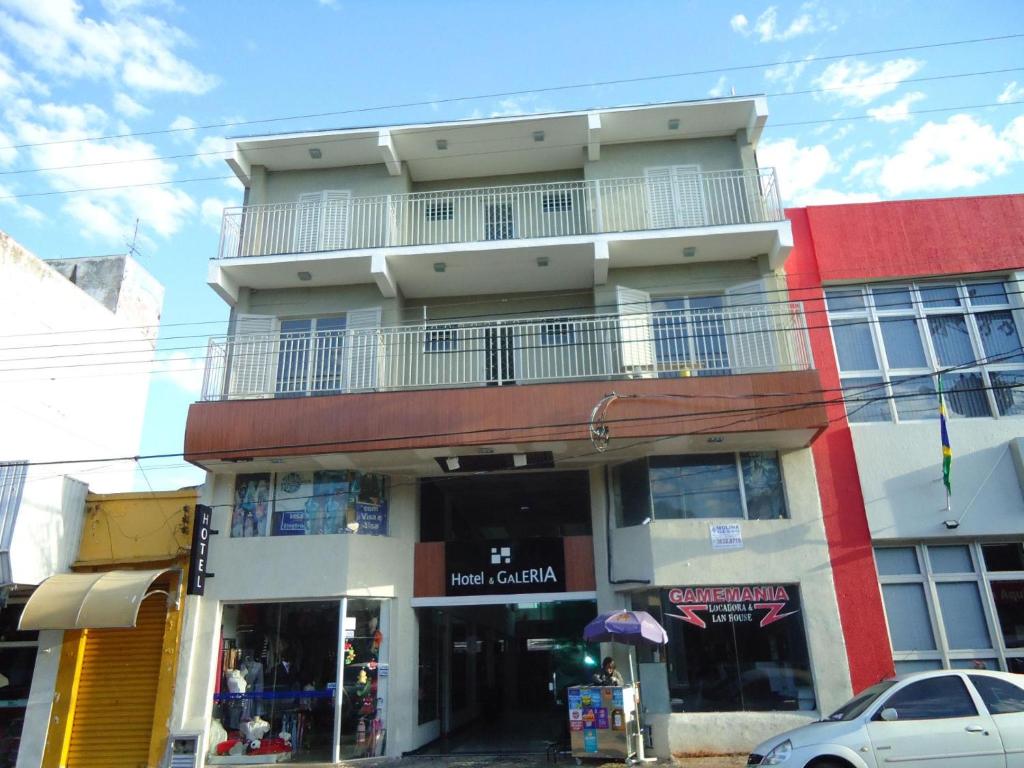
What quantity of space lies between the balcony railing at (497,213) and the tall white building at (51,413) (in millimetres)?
4951

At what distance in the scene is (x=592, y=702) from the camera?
1132 centimetres

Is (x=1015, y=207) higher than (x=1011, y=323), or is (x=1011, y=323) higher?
(x=1015, y=207)

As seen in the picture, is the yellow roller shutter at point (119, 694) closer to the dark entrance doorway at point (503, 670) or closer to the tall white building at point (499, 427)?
the tall white building at point (499, 427)

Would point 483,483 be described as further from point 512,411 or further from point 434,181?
point 434,181

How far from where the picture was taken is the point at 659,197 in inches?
597

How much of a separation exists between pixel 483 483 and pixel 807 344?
7.09 m

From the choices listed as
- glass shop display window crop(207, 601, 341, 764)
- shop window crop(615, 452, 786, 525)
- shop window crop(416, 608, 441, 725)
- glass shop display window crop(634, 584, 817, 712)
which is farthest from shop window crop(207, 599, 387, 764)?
shop window crop(615, 452, 786, 525)

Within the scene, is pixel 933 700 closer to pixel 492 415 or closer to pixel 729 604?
pixel 729 604

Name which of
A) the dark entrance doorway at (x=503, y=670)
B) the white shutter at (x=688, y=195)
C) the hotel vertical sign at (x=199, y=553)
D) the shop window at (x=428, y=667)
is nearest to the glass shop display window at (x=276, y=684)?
the hotel vertical sign at (x=199, y=553)

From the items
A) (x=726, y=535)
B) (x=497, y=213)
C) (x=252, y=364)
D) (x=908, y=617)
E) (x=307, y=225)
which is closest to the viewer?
(x=908, y=617)

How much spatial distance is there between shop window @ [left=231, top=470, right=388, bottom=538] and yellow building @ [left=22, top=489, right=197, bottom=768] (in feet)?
3.33

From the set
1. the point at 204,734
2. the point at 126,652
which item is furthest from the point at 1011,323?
the point at 126,652

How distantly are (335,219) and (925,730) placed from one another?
1354 cm

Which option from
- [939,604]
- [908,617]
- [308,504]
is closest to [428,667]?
[308,504]
